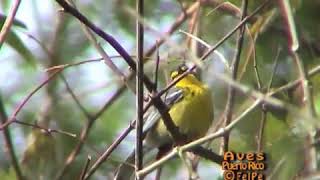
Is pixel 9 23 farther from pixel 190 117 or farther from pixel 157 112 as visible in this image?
pixel 190 117

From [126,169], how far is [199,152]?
55 centimetres

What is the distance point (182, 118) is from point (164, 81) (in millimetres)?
339

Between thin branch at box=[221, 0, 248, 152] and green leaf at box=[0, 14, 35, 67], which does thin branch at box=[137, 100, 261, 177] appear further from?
green leaf at box=[0, 14, 35, 67]

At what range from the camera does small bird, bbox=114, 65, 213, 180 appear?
11.6ft

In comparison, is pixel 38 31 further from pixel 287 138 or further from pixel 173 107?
pixel 287 138

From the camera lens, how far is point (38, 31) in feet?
13.3

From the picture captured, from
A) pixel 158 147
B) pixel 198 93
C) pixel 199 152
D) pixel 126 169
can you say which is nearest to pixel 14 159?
pixel 126 169

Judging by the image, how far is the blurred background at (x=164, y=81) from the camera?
1735 mm

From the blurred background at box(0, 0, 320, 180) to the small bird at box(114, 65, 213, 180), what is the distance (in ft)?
0.22

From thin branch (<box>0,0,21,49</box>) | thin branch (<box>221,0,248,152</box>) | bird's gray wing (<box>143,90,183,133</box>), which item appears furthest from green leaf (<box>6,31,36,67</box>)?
bird's gray wing (<box>143,90,183,133</box>)

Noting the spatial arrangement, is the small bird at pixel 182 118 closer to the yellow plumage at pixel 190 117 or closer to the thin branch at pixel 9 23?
the yellow plumage at pixel 190 117

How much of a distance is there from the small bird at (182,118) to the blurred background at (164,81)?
7 cm

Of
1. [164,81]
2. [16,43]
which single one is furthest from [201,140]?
[164,81]

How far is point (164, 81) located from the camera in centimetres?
339
